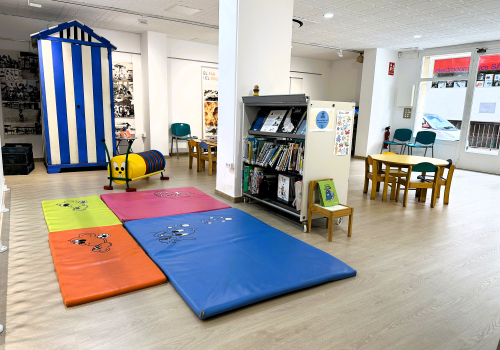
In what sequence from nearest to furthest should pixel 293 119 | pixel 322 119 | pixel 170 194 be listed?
pixel 322 119 → pixel 293 119 → pixel 170 194

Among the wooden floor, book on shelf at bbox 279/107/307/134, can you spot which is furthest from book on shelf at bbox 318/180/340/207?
book on shelf at bbox 279/107/307/134

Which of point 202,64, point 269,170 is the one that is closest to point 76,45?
point 202,64

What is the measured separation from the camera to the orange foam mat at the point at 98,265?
2.59 meters

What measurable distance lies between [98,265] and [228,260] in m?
1.13

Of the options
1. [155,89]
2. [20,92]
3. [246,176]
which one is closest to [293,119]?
[246,176]

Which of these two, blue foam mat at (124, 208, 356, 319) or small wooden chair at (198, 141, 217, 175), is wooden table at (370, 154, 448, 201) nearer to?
blue foam mat at (124, 208, 356, 319)

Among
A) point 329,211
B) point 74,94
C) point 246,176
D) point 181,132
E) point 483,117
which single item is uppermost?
point 74,94

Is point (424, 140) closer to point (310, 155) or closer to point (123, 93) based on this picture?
point (310, 155)

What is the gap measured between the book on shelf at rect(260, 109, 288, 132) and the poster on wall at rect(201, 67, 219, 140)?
18.3 feet

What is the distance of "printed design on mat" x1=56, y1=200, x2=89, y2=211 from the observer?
461 centimetres

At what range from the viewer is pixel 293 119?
447 centimetres

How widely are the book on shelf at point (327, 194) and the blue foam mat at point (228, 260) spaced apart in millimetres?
618

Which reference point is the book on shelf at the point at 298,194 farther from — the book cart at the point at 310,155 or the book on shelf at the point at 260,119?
the book on shelf at the point at 260,119

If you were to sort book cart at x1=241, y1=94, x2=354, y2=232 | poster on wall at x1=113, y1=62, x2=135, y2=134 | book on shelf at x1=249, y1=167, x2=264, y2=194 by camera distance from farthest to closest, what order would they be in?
poster on wall at x1=113, y1=62, x2=135, y2=134
book on shelf at x1=249, y1=167, x2=264, y2=194
book cart at x1=241, y1=94, x2=354, y2=232
